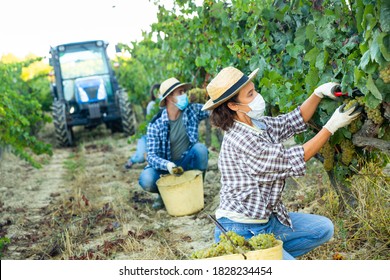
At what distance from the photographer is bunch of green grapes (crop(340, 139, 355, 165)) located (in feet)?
12.0

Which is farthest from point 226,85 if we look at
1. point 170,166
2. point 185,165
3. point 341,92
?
point 185,165

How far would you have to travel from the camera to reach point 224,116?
3.29m

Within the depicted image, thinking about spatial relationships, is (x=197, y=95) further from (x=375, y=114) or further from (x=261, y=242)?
(x=261, y=242)

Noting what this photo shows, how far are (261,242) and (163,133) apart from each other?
8.51ft

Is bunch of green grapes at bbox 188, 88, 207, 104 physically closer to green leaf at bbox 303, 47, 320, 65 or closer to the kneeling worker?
the kneeling worker

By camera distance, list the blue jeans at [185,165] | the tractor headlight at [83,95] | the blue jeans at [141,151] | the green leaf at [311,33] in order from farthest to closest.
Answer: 1. the tractor headlight at [83,95]
2. the blue jeans at [141,151]
3. the blue jeans at [185,165]
4. the green leaf at [311,33]

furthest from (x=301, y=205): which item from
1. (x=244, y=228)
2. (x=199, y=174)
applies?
(x=244, y=228)

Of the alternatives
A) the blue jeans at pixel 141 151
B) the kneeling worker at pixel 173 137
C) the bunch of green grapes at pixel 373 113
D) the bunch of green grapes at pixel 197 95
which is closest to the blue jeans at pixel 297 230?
the bunch of green grapes at pixel 373 113

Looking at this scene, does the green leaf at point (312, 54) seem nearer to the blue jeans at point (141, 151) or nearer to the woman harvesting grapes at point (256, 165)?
the woman harvesting grapes at point (256, 165)

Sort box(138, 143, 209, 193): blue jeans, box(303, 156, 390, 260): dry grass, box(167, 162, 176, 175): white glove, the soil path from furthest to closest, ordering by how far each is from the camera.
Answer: box(138, 143, 209, 193): blue jeans < box(167, 162, 176, 175): white glove < the soil path < box(303, 156, 390, 260): dry grass

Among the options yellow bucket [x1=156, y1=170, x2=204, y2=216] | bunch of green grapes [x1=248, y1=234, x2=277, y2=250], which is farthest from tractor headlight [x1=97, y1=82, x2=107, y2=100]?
bunch of green grapes [x1=248, y1=234, x2=277, y2=250]

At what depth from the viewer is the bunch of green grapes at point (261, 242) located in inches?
116

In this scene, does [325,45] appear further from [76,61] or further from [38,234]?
[76,61]

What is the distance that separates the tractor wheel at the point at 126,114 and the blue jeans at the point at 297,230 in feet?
25.7
